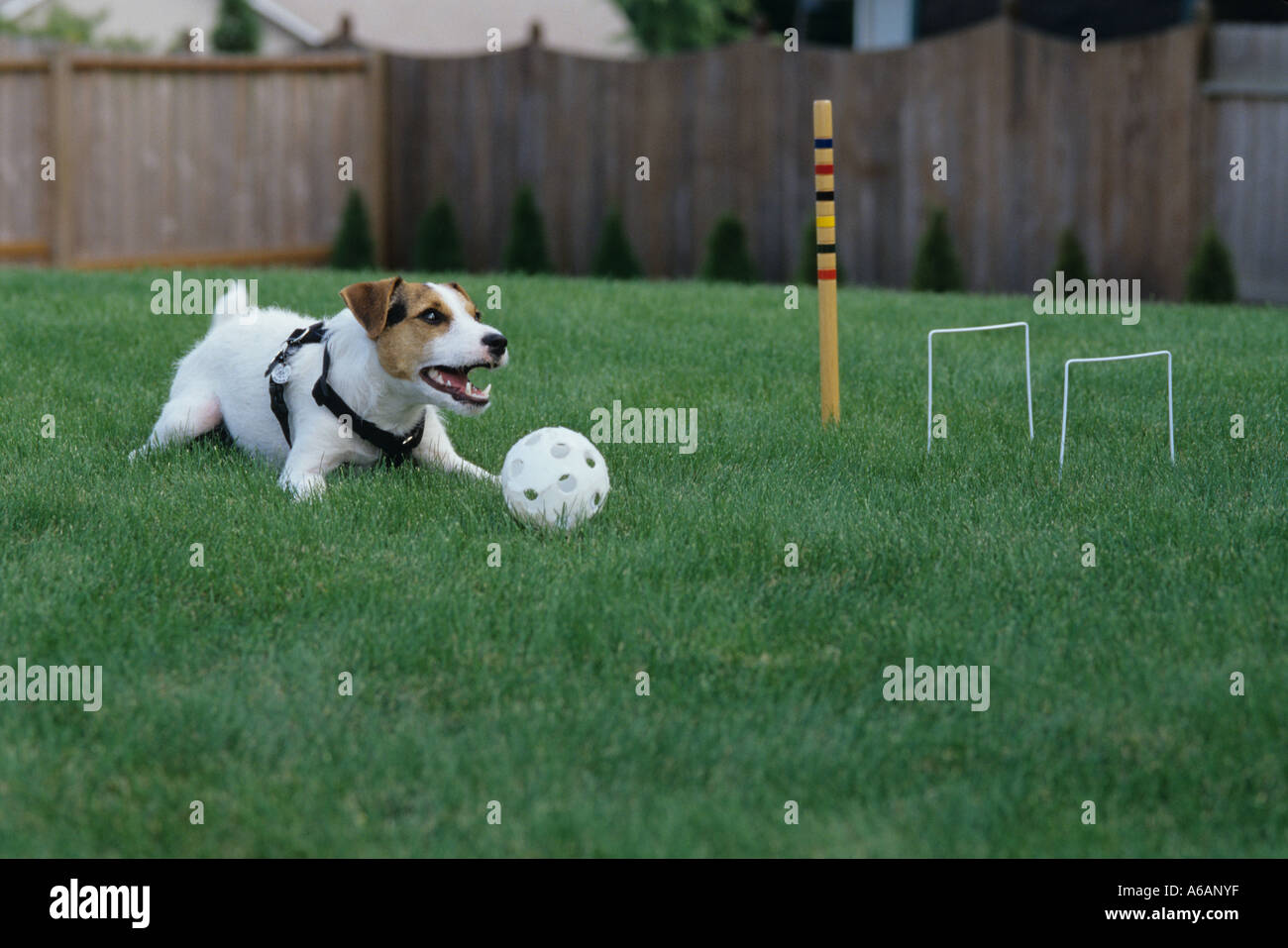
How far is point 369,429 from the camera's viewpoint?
677 centimetres

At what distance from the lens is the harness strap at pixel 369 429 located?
6.68 meters

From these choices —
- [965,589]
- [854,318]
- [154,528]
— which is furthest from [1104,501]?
[854,318]

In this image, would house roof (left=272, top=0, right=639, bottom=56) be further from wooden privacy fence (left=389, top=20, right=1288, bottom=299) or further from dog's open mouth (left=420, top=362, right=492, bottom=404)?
dog's open mouth (left=420, top=362, right=492, bottom=404)

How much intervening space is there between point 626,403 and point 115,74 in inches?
424

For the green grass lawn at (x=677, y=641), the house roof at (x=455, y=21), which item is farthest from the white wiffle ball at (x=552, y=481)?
the house roof at (x=455, y=21)

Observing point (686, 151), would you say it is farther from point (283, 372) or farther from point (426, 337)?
point (426, 337)

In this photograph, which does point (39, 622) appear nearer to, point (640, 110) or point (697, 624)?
point (697, 624)

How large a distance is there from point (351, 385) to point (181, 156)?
39.6 ft

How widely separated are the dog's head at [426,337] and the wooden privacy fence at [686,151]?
1002 cm

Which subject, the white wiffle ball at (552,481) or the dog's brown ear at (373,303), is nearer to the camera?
the white wiffle ball at (552,481)

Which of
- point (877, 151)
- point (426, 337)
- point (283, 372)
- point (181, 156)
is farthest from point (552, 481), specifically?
point (181, 156)

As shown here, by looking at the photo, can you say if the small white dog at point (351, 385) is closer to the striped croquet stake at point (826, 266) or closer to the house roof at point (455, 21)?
the striped croquet stake at point (826, 266)

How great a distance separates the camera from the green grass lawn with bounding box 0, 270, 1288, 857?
385 cm

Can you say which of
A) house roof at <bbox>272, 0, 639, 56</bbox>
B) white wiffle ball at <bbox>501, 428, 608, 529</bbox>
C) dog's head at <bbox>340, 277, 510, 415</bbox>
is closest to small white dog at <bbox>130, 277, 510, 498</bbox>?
dog's head at <bbox>340, 277, 510, 415</bbox>
